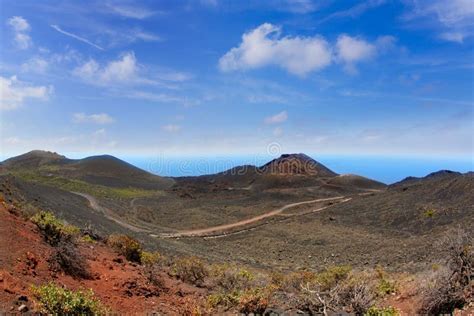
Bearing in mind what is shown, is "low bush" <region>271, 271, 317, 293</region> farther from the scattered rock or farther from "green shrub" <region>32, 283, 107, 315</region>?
the scattered rock

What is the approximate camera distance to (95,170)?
9050 cm

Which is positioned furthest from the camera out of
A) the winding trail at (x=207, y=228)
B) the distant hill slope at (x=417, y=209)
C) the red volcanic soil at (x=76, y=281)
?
the winding trail at (x=207, y=228)

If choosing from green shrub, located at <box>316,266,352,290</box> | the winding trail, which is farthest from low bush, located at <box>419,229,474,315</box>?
the winding trail

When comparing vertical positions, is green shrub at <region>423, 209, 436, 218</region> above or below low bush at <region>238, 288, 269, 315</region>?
above

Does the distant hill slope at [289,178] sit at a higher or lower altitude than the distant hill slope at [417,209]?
higher

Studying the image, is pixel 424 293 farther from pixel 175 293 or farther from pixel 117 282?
pixel 117 282

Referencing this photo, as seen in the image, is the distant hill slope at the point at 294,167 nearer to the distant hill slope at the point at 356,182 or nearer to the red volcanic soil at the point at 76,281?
the distant hill slope at the point at 356,182

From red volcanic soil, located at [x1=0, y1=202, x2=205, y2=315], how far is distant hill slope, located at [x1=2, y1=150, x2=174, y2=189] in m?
70.1

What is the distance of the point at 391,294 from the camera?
→ 8523mm

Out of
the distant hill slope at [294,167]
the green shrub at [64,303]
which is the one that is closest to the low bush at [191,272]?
the green shrub at [64,303]

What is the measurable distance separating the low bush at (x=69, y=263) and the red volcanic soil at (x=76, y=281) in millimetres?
167

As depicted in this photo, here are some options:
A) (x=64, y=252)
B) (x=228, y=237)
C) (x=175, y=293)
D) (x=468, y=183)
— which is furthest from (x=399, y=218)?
(x=64, y=252)

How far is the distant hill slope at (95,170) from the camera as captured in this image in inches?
3189

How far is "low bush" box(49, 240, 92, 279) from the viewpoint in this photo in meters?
8.09
